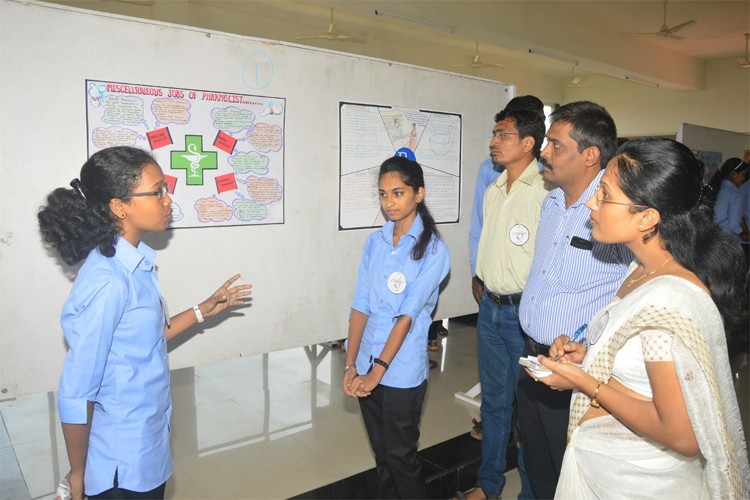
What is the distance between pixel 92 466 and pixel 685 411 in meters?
1.51

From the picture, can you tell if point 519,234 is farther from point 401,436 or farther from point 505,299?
point 401,436

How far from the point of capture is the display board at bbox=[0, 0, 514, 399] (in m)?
2.05

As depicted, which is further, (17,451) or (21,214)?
(17,451)

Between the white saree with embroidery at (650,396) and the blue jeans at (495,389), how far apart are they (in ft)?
3.38

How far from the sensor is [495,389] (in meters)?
2.58

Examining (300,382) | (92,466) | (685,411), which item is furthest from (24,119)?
(300,382)

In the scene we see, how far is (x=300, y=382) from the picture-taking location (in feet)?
13.7

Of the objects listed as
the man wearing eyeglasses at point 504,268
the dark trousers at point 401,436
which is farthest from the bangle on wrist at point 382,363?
the man wearing eyeglasses at point 504,268

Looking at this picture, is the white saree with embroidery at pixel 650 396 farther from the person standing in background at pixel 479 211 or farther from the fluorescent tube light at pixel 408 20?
the fluorescent tube light at pixel 408 20

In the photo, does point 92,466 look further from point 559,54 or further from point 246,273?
point 559,54

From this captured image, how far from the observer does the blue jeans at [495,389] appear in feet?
8.28

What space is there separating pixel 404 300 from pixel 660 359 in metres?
1.04

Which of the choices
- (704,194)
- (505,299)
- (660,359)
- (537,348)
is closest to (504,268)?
(505,299)

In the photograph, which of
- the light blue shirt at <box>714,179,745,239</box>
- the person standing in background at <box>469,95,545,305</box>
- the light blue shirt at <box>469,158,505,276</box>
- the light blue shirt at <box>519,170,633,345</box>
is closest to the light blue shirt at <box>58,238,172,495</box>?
the light blue shirt at <box>519,170,633,345</box>
